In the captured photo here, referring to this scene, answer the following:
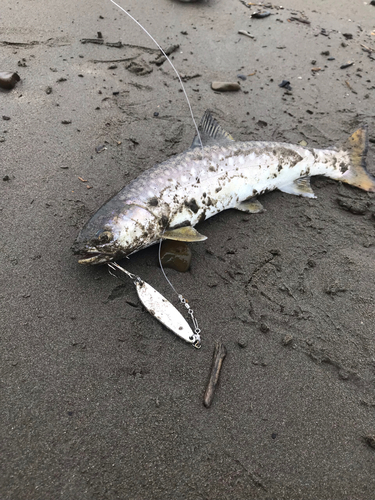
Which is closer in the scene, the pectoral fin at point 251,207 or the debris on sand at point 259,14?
the pectoral fin at point 251,207

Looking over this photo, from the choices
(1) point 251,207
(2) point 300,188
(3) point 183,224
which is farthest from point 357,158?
(3) point 183,224

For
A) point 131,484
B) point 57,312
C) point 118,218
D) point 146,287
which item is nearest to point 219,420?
point 131,484

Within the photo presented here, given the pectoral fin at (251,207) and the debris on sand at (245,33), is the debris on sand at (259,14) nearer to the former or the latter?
the debris on sand at (245,33)

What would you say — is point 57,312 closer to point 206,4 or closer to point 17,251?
point 17,251

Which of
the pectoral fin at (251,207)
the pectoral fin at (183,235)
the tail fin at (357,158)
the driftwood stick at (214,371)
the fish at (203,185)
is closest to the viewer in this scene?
the driftwood stick at (214,371)

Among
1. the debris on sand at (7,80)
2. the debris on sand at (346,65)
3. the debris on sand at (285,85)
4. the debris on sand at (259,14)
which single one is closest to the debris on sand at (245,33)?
the debris on sand at (259,14)

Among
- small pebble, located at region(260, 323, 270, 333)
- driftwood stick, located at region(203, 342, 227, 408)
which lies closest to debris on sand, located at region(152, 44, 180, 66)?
small pebble, located at region(260, 323, 270, 333)

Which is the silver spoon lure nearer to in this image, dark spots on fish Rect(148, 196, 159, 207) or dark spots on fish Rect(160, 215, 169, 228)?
dark spots on fish Rect(160, 215, 169, 228)

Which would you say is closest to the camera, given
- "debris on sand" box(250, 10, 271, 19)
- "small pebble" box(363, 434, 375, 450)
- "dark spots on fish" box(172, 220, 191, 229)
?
"small pebble" box(363, 434, 375, 450)
